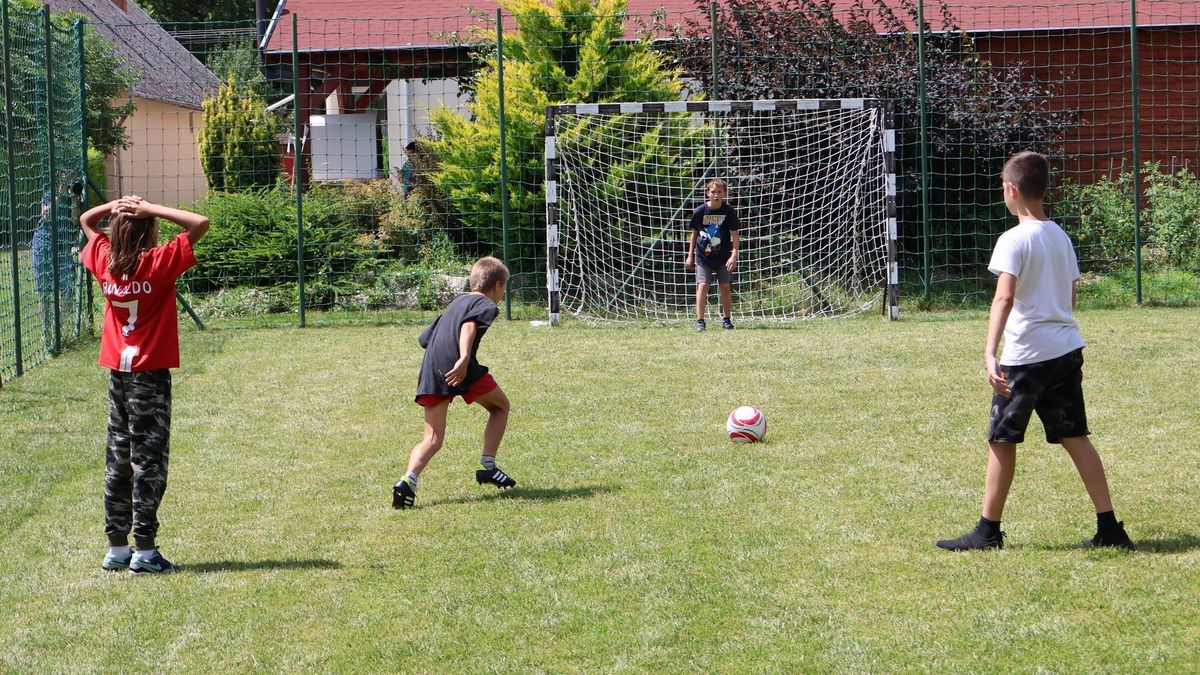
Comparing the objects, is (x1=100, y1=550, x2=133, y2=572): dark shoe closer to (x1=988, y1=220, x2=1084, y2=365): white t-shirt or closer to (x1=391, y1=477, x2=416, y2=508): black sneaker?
(x1=391, y1=477, x2=416, y2=508): black sneaker

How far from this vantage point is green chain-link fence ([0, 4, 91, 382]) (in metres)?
11.4

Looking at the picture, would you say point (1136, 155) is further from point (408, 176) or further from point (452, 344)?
point (452, 344)

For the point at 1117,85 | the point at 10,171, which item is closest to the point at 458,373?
the point at 10,171

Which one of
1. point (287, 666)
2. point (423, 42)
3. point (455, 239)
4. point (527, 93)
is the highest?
point (423, 42)

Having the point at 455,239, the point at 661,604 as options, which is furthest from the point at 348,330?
the point at 661,604

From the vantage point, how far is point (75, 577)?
5.35 metres

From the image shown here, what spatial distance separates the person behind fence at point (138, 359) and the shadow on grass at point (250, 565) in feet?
0.35

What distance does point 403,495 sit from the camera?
249 inches

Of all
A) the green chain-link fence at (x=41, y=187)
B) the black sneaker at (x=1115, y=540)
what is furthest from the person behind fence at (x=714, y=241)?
the black sneaker at (x=1115, y=540)

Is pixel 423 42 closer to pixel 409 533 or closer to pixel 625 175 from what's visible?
pixel 625 175

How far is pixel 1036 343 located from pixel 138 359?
11.9ft

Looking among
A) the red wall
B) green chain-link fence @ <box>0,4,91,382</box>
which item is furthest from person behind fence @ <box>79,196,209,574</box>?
the red wall

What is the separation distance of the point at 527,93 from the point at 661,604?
1125cm

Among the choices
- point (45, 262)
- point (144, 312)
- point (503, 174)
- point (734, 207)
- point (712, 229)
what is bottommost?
point (144, 312)
